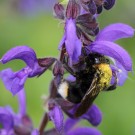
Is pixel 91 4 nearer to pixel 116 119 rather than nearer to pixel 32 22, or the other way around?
pixel 116 119

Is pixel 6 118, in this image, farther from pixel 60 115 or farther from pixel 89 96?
pixel 89 96

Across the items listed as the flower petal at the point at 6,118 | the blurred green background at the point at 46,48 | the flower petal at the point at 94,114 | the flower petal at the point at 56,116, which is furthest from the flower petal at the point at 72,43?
the blurred green background at the point at 46,48

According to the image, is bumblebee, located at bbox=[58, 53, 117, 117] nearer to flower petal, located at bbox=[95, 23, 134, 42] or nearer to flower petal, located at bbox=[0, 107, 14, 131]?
flower petal, located at bbox=[95, 23, 134, 42]

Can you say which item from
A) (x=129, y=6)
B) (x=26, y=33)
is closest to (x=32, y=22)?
(x=26, y=33)

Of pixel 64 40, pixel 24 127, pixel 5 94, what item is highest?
pixel 64 40

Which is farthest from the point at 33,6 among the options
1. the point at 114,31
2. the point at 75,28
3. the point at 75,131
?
Result: the point at 75,28

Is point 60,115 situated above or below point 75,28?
below

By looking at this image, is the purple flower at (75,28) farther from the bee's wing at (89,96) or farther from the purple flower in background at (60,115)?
the purple flower in background at (60,115)
